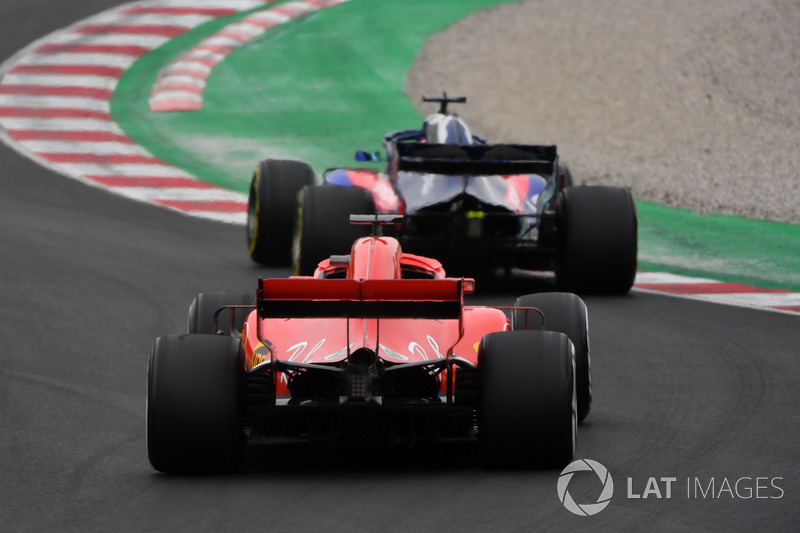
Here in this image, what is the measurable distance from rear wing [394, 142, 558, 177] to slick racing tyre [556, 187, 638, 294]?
27.3 inches

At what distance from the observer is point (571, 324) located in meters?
8.65

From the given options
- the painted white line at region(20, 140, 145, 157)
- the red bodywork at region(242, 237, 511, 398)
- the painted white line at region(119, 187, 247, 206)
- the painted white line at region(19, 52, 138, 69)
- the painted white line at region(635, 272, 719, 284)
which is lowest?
the painted white line at region(635, 272, 719, 284)

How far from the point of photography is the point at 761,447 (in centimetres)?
816

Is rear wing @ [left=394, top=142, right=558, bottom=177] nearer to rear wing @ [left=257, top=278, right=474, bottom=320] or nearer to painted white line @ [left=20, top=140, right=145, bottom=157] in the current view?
rear wing @ [left=257, top=278, right=474, bottom=320]

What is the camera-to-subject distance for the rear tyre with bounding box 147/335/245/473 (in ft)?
24.1

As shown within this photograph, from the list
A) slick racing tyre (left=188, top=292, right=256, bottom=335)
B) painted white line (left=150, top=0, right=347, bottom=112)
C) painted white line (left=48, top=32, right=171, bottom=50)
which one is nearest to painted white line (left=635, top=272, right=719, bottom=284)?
slick racing tyre (left=188, top=292, right=256, bottom=335)

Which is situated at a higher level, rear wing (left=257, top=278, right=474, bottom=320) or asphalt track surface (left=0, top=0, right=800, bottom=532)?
rear wing (left=257, top=278, right=474, bottom=320)

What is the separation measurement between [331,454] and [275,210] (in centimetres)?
664

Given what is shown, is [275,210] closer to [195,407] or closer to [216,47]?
[195,407]

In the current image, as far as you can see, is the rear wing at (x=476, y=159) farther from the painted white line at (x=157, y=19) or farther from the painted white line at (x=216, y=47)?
the painted white line at (x=157, y=19)

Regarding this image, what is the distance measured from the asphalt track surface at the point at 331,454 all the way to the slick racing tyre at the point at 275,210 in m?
0.27

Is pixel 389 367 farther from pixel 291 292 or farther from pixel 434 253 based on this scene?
pixel 434 253

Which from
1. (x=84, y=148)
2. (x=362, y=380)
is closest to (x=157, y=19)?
(x=84, y=148)

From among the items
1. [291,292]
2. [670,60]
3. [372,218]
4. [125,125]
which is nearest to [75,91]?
[125,125]
